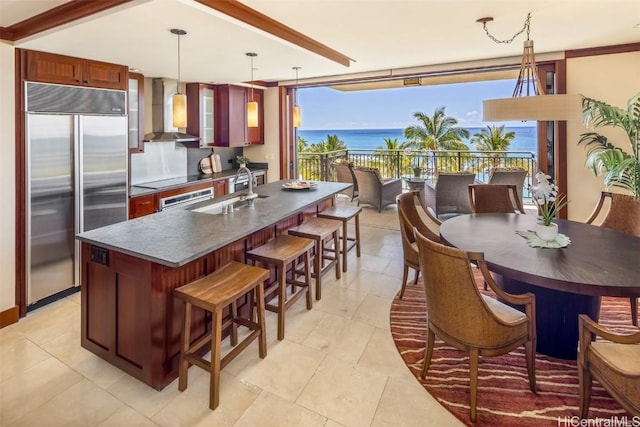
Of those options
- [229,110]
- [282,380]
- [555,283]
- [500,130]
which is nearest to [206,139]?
[229,110]

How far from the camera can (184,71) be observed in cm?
466

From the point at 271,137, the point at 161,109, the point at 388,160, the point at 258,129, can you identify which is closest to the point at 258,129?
the point at 258,129

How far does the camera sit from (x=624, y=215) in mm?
3076

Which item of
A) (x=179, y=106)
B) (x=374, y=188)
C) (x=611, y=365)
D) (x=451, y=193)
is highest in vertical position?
(x=179, y=106)

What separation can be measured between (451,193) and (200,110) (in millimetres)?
4265

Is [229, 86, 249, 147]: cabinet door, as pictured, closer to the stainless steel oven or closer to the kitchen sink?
the stainless steel oven

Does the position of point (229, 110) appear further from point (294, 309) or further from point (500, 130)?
point (500, 130)

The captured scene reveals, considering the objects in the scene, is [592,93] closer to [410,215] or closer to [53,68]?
[410,215]

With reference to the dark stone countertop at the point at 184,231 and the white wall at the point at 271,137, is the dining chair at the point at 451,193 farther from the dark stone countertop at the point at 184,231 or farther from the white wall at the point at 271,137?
the dark stone countertop at the point at 184,231

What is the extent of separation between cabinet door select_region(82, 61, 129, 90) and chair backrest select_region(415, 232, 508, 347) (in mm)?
3539

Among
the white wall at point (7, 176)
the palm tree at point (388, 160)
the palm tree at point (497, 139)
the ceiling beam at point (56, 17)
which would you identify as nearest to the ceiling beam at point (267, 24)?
the ceiling beam at point (56, 17)

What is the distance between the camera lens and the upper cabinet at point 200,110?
18.5 feet

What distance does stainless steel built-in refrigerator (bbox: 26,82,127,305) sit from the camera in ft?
10.3

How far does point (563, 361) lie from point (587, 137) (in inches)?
125
